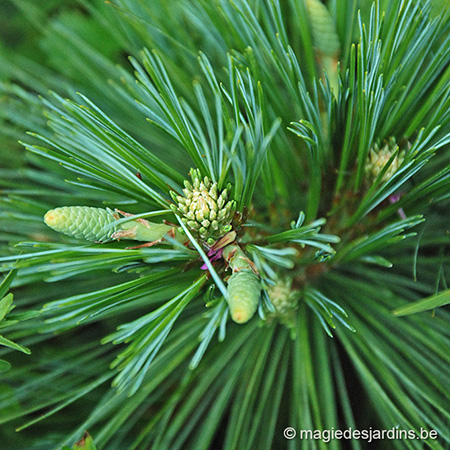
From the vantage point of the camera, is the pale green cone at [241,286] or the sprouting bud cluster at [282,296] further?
the sprouting bud cluster at [282,296]

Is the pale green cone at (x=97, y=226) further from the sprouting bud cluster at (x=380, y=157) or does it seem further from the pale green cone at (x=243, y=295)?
the sprouting bud cluster at (x=380, y=157)

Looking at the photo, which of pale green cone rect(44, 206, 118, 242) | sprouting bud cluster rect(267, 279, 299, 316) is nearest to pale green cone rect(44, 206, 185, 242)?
pale green cone rect(44, 206, 118, 242)

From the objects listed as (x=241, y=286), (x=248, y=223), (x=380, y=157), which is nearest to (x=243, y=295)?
(x=241, y=286)

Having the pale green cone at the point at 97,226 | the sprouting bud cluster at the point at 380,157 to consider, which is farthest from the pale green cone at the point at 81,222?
the sprouting bud cluster at the point at 380,157

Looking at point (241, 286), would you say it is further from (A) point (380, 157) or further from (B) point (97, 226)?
(A) point (380, 157)

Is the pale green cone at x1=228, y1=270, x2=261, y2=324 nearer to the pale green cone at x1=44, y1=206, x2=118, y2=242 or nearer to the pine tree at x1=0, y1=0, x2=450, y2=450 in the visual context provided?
the pine tree at x1=0, y1=0, x2=450, y2=450

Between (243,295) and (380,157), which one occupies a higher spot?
(380,157)

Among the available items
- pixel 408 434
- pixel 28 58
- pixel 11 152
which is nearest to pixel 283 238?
pixel 408 434
